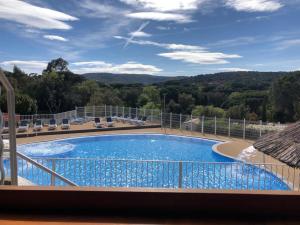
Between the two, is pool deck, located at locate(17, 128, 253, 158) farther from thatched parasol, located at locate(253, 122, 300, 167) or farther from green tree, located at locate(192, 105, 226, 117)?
green tree, located at locate(192, 105, 226, 117)

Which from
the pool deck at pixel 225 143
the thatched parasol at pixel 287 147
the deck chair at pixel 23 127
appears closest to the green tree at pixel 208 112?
the pool deck at pixel 225 143

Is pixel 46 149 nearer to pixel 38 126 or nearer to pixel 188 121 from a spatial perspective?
pixel 38 126

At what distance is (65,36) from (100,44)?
4.94m

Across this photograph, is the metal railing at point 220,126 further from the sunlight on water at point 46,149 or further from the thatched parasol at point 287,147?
the thatched parasol at point 287,147

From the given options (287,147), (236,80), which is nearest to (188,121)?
(287,147)

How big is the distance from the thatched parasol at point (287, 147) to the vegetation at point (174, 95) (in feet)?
57.7

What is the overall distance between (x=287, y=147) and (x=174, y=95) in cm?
3333

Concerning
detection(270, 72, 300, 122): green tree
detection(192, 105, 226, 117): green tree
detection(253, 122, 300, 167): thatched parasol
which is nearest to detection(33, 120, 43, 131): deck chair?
detection(253, 122, 300, 167): thatched parasol

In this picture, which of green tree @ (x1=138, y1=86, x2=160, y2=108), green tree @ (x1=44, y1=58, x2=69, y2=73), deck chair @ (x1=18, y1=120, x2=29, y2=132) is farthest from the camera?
green tree @ (x1=138, y1=86, x2=160, y2=108)

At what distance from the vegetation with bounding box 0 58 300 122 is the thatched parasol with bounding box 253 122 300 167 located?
17.6 meters

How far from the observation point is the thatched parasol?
14.0 feet

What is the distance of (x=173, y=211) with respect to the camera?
210cm

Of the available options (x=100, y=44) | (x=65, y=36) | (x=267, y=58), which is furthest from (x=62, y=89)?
(x=267, y=58)

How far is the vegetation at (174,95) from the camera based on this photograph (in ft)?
91.3
